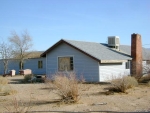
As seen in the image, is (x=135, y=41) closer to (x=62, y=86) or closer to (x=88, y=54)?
(x=88, y=54)

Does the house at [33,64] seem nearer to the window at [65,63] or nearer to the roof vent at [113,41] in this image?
the roof vent at [113,41]

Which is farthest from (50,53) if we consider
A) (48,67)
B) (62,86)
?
(62,86)

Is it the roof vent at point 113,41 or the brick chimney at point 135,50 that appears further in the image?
the roof vent at point 113,41

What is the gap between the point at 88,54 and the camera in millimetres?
20219

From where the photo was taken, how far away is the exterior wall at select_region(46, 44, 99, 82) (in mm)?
20484

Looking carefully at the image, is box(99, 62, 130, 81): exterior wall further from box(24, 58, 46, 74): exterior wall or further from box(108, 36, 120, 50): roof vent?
box(24, 58, 46, 74): exterior wall

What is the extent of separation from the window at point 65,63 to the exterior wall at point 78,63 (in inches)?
13.7

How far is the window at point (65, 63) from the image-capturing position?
22.0m

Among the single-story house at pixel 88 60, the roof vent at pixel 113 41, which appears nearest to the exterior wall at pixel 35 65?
the roof vent at pixel 113 41

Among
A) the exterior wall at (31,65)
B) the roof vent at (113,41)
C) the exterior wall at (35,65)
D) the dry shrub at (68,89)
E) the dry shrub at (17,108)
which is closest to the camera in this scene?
Answer: the dry shrub at (17,108)

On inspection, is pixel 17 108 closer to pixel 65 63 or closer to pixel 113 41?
pixel 65 63

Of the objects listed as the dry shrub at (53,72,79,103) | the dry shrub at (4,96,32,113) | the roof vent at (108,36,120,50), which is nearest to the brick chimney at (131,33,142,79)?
the roof vent at (108,36,120,50)

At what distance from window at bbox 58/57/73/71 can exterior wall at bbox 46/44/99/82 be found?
35cm

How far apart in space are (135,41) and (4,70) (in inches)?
1031
